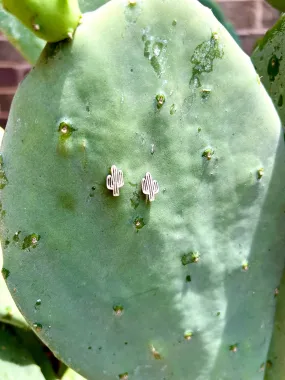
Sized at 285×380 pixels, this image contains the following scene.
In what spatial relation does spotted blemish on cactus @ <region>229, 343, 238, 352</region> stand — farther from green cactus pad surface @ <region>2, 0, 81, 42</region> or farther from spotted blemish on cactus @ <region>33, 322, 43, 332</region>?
green cactus pad surface @ <region>2, 0, 81, 42</region>

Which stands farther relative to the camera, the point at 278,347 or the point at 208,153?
the point at 278,347

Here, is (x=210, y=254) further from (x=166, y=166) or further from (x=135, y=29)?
(x=135, y=29)

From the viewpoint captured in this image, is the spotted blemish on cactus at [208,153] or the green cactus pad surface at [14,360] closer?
the spotted blemish on cactus at [208,153]

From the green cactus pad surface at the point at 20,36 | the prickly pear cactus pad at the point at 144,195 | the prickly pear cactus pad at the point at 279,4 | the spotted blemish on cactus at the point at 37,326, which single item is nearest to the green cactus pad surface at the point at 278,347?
the prickly pear cactus pad at the point at 144,195

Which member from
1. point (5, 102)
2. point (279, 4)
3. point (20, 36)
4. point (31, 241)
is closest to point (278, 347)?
point (31, 241)

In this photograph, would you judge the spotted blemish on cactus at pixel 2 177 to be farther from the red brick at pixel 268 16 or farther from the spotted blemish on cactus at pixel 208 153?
the red brick at pixel 268 16

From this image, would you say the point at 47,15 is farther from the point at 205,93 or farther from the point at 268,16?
the point at 268,16
